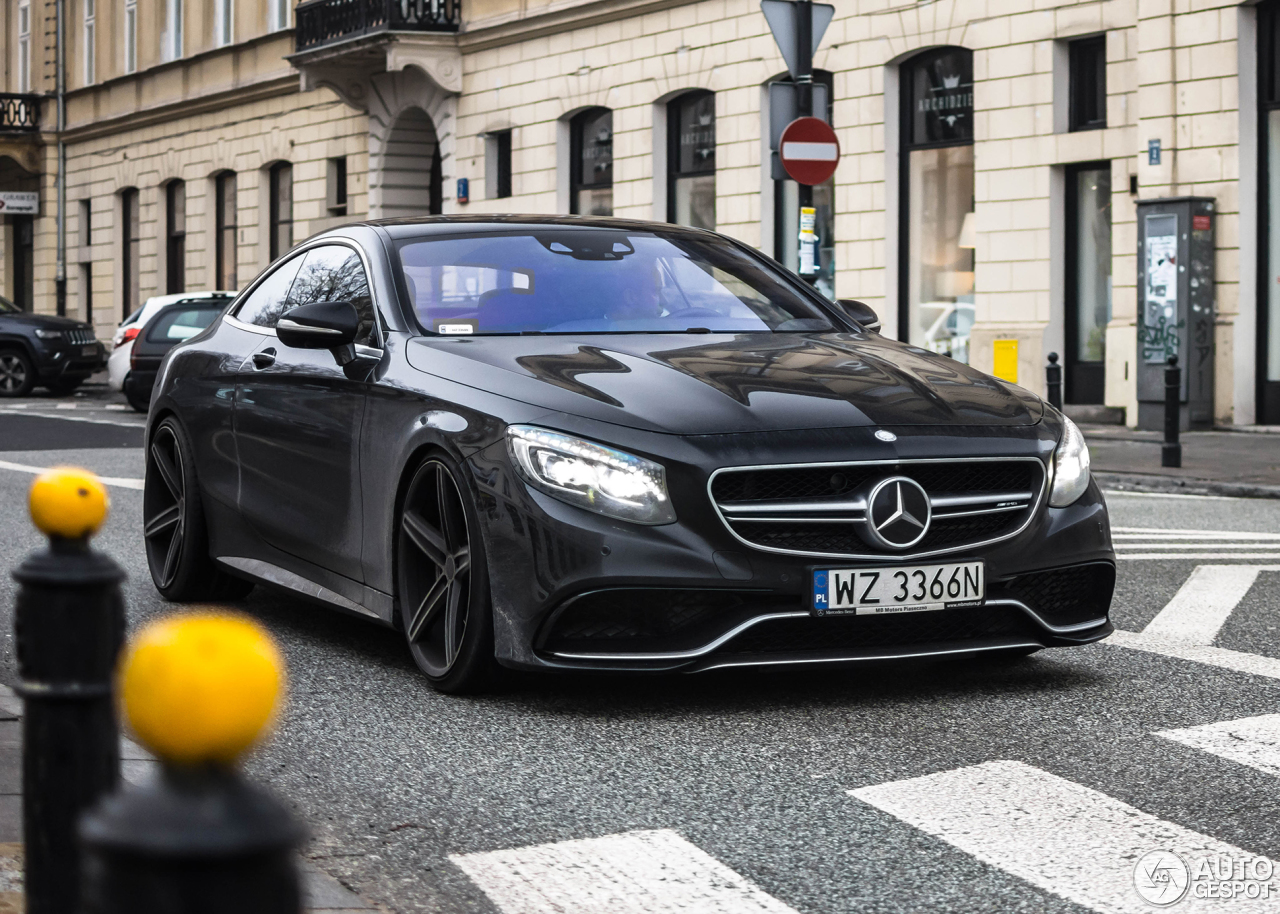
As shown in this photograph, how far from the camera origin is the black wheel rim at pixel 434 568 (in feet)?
17.8

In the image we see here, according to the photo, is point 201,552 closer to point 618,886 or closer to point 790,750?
point 790,750

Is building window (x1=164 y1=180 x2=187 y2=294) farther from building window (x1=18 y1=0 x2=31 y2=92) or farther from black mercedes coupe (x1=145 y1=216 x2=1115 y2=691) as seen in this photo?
black mercedes coupe (x1=145 y1=216 x2=1115 y2=691)

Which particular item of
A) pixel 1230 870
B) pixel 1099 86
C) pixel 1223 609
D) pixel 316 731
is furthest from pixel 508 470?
pixel 1099 86

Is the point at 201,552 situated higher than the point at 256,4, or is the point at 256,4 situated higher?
the point at 256,4

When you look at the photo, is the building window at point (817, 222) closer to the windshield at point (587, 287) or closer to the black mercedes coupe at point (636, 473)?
the windshield at point (587, 287)

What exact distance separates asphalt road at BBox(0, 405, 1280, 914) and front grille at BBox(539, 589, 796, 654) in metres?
0.22

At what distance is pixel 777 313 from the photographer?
6539 mm

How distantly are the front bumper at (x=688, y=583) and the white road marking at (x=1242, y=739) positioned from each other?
0.60 m

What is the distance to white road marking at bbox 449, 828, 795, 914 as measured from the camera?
355cm

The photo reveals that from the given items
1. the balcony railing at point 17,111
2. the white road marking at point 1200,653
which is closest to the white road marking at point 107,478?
the white road marking at point 1200,653

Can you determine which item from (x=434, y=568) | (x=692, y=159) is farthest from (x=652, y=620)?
(x=692, y=159)

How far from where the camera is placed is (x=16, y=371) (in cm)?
2862

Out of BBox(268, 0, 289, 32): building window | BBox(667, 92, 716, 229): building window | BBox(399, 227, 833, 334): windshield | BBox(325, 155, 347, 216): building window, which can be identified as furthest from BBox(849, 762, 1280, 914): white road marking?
BBox(268, 0, 289, 32): building window

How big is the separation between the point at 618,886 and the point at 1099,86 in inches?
698
